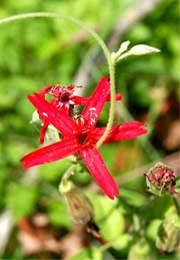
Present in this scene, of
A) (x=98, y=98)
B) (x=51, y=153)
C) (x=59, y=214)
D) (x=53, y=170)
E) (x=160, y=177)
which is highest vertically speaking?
(x=98, y=98)

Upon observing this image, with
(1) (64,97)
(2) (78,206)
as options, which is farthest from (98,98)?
(2) (78,206)

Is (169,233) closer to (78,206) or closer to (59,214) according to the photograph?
(78,206)

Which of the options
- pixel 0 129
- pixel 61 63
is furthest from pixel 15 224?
Answer: pixel 61 63

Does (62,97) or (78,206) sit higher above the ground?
(62,97)

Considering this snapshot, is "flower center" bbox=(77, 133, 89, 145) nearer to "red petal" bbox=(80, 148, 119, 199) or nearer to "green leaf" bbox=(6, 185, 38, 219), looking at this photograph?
"red petal" bbox=(80, 148, 119, 199)

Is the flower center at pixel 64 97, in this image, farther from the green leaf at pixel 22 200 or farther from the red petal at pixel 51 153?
the green leaf at pixel 22 200

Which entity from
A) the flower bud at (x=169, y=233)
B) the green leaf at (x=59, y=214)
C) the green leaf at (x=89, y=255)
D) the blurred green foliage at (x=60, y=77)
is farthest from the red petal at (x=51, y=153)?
the green leaf at (x=59, y=214)

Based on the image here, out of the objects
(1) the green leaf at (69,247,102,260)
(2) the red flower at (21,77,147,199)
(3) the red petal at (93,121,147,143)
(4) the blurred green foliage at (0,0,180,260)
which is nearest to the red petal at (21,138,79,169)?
(2) the red flower at (21,77,147,199)
